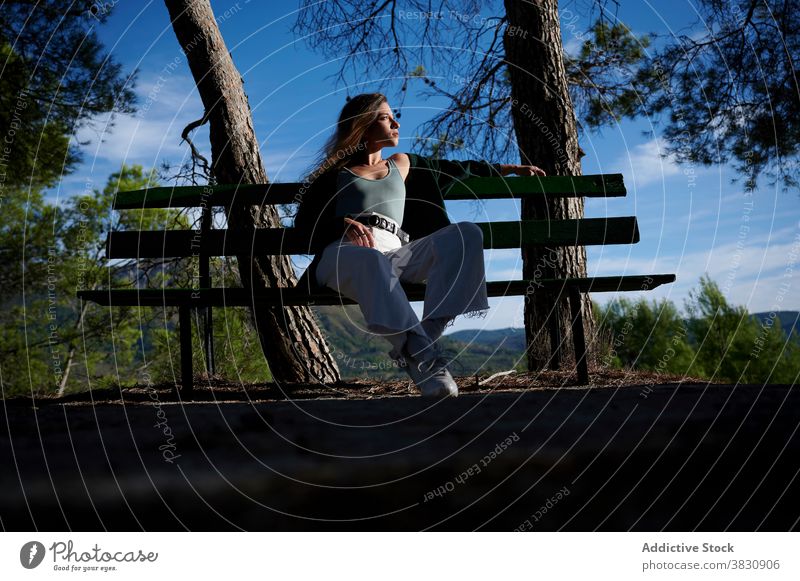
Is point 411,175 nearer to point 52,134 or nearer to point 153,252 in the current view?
point 153,252

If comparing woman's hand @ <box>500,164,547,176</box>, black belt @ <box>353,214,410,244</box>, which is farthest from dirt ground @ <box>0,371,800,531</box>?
woman's hand @ <box>500,164,547,176</box>

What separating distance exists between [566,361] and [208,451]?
3.91 meters

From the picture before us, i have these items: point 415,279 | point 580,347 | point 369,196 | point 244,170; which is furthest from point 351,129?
point 580,347

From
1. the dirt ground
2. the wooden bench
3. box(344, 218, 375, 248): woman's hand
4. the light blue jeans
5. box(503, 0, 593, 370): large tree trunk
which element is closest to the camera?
the dirt ground

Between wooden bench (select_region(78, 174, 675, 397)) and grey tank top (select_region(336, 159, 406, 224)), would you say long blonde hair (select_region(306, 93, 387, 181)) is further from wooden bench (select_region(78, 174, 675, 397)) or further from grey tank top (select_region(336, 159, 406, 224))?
wooden bench (select_region(78, 174, 675, 397))

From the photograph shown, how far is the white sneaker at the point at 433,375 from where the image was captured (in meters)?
3.14

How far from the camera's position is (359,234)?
3.67 metres

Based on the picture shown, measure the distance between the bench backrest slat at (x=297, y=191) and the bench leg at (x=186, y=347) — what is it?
1205mm

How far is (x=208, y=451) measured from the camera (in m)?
1.64

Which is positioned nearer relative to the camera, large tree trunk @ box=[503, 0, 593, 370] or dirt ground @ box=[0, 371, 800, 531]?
dirt ground @ box=[0, 371, 800, 531]

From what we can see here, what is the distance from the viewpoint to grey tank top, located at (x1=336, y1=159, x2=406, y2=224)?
3973 millimetres

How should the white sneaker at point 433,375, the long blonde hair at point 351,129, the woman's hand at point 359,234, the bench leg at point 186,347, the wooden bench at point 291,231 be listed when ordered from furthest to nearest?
1. the wooden bench at point 291,231
2. the long blonde hair at point 351,129
3. the bench leg at point 186,347
4. the woman's hand at point 359,234
5. the white sneaker at point 433,375

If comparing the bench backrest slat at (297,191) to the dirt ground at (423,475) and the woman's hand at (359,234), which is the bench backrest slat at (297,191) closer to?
the woman's hand at (359,234)
